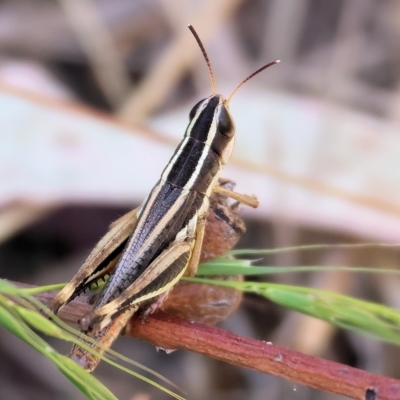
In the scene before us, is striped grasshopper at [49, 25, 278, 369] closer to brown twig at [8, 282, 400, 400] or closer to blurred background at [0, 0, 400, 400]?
brown twig at [8, 282, 400, 400]

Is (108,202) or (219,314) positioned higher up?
(108,202)

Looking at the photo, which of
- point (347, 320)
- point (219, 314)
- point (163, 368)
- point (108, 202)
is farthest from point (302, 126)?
point (347, 320)

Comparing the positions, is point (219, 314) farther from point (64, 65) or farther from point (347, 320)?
point (64, 65)

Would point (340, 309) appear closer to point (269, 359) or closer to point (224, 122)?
point (269, 359)

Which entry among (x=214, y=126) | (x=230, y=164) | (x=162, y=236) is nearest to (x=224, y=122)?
(x=214, y=126)

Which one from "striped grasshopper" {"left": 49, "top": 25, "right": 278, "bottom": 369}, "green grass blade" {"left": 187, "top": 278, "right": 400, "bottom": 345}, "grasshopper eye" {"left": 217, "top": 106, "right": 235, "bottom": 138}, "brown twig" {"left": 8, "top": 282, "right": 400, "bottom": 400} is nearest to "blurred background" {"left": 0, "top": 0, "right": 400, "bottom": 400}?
"striped grasshopper" {"left": 49, "top": 25, "right": 278, "bottom": 369}

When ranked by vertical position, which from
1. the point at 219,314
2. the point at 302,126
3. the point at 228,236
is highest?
the point at 302,126

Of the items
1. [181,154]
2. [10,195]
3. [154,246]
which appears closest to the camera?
[154,246]
